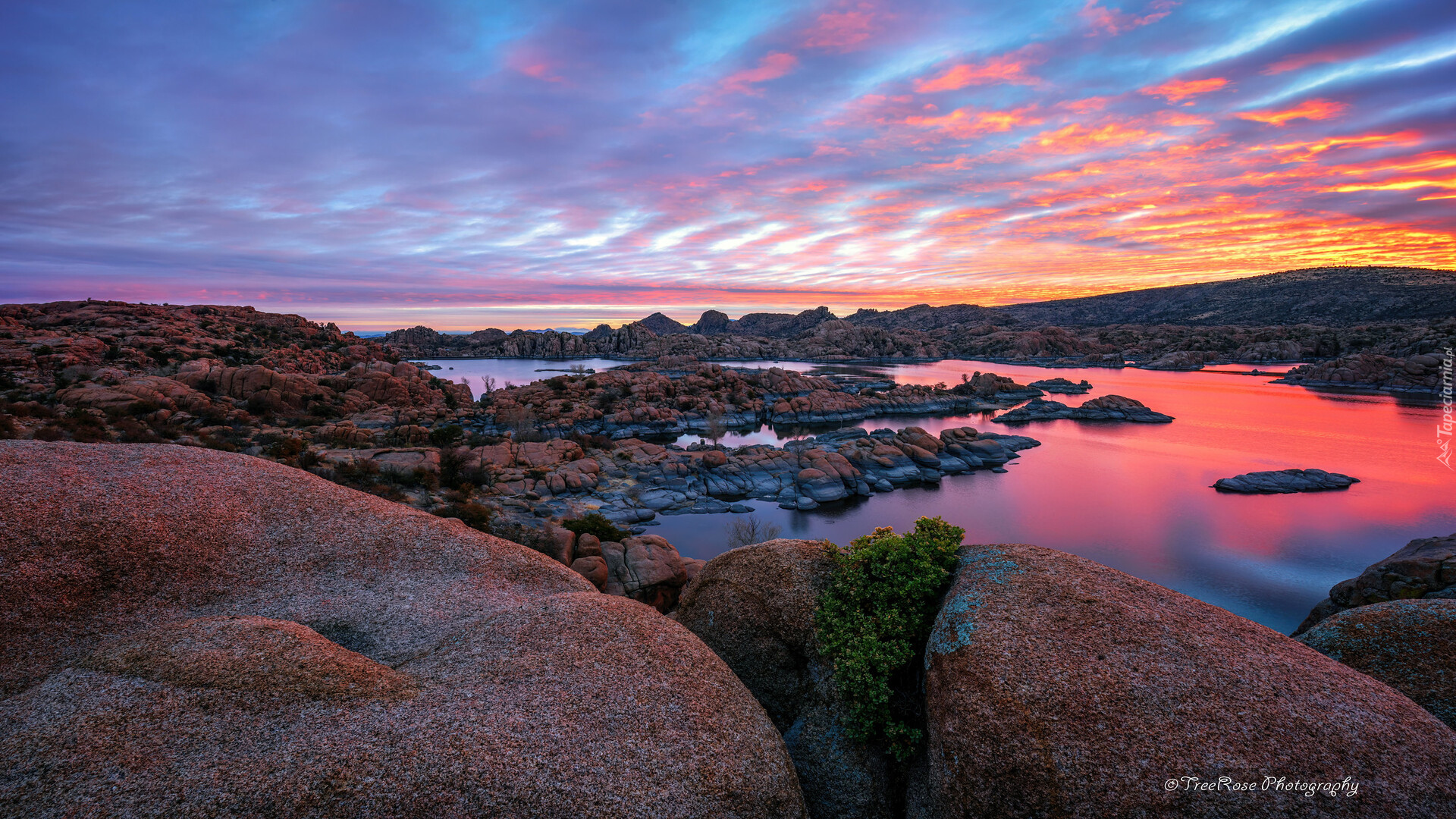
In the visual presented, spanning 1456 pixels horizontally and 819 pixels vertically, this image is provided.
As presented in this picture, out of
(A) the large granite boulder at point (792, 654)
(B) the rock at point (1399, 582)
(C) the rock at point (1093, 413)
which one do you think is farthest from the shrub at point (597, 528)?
(C) the rock at point (1093, 413)

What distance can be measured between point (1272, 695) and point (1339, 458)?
2770 inches

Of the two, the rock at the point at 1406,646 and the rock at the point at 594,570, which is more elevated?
the rock at the point at 1406,646

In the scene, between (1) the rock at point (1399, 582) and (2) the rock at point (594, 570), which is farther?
(2) the rock at point (594, 570)

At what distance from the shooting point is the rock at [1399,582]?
14469mm

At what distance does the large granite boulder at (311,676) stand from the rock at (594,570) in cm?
696

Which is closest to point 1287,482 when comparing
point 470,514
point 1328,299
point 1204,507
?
point 1204,507

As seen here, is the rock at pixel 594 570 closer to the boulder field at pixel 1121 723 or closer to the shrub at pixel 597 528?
the shrub at pixel 597 528

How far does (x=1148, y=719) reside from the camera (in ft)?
20.6

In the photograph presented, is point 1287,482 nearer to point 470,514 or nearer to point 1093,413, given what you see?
point 1093,413

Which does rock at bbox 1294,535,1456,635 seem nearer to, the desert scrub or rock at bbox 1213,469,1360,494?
the desert scrub

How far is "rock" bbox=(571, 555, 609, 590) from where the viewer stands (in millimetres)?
18891

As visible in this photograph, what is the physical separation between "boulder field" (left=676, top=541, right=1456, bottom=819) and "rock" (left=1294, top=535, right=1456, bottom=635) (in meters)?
10.2

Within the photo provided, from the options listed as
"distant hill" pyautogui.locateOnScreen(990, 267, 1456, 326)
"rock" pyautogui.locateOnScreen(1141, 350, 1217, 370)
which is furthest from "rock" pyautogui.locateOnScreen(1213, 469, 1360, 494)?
"distant hill" pyautogui.locateOnScreen(990, 267, 1456, 326)

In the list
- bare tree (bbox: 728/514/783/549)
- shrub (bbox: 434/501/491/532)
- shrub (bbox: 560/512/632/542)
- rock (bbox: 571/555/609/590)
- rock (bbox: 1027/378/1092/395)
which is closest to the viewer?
rock (bbox: 571/555/609/590)
